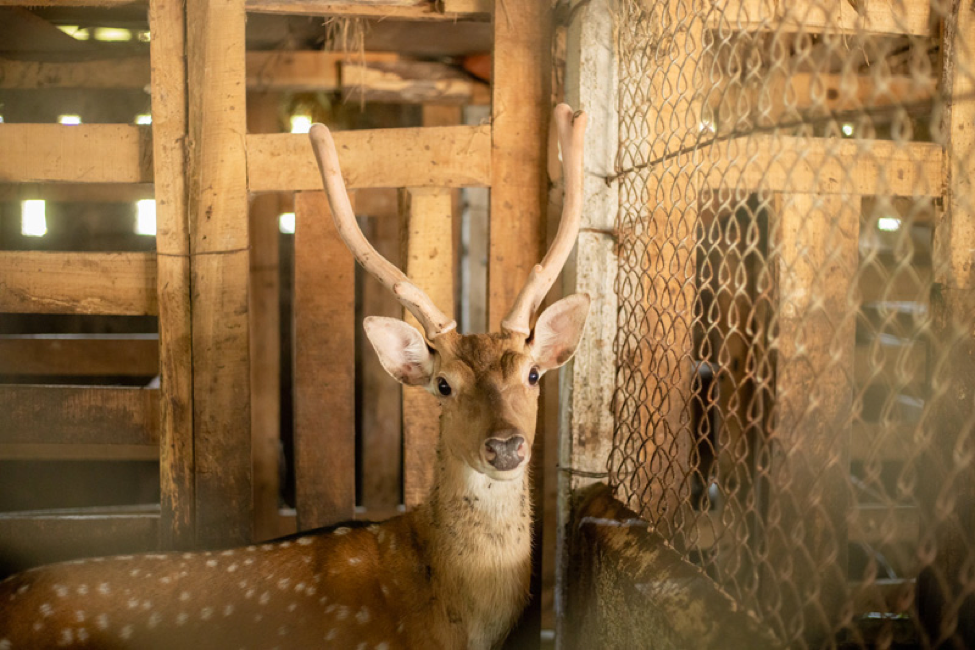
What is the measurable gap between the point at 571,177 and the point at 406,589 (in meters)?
1.43

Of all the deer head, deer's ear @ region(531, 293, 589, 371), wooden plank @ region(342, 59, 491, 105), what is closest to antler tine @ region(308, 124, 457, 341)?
the deer head

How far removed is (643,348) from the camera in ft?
8.58

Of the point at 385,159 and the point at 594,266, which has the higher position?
the point at 385,159

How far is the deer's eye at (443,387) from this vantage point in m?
2.26

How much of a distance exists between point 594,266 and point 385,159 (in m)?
0.95

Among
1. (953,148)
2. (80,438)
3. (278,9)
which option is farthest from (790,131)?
(80,438)

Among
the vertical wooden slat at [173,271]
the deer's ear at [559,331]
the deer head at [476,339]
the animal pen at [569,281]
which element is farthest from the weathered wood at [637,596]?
the vertical wooden slat at [173,271]

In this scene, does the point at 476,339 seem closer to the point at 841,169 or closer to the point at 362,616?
the point at 362,616

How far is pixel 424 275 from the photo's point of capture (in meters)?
2.93

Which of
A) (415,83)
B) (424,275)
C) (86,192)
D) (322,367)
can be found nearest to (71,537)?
(322,367)

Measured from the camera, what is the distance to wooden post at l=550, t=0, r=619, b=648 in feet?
8.66

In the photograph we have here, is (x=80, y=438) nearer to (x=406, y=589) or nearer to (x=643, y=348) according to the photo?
(x=406, y=589)

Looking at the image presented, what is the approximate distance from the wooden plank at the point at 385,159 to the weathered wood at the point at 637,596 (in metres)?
1.36

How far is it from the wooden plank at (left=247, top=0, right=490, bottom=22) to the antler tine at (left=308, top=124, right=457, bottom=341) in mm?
819
